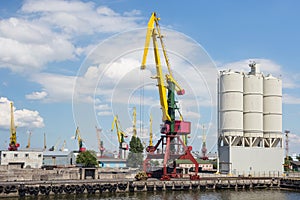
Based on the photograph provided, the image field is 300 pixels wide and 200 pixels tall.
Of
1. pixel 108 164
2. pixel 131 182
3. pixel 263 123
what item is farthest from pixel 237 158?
pixel 108 164

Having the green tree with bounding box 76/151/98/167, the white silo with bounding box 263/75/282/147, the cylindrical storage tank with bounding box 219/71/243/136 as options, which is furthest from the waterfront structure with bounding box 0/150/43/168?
the white silo with bounding box 263/75/282/147

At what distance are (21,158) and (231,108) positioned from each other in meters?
47.1

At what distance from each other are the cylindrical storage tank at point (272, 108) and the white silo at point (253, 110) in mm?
1718

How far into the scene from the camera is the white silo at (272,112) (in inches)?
3317

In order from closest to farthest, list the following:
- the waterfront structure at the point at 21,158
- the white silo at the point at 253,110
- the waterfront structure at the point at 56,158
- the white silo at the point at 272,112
A: the white silo at the point at 253,110 < the waterfront structure at the point at 21,158 < the white silo at the point at 272,112 < the waterfront structure at the point at 56,158

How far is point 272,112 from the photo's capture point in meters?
84.4

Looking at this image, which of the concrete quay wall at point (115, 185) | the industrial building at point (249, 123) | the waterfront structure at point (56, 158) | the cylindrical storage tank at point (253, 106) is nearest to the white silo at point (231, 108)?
the industrial building at point (249, 123)

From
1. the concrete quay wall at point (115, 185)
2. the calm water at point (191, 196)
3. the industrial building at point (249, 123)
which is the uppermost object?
the industrial building at point (249, 123)

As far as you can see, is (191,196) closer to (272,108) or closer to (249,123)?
(249,123)

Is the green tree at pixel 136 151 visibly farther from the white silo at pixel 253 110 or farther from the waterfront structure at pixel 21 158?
the white silo at pixel 253 110

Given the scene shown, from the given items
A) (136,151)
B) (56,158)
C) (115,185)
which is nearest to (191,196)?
(115,185)

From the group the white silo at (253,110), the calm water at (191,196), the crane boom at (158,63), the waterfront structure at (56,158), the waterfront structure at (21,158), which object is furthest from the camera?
the waterfront structure at (56,158)

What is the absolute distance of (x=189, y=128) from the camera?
73062 mm

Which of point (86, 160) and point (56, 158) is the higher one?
point (86, 160)
